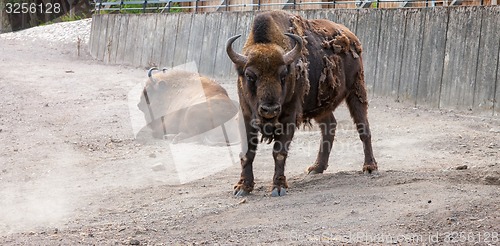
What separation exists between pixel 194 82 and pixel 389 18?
13.2ft

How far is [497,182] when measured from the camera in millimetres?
7660

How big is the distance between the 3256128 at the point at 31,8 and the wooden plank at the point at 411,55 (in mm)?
28533

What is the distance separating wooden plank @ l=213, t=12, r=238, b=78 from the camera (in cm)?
1798

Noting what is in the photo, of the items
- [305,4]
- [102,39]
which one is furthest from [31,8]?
[305,4]

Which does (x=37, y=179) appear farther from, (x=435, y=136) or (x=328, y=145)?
(x=435, y=136)

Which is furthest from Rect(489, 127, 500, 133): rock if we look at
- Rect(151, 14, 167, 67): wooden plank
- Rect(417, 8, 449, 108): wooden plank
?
Rect(151, 14, 167, 67): wooden plank

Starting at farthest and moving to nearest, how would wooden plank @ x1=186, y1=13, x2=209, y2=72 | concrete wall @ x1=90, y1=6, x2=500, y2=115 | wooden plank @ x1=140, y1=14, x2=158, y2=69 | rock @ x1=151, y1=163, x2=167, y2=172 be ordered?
wooden plank @ x1=140, y1=14, x2=158, y2=69
wooden plank @ x1=186, y1=13, x2=209, y2=72
concrete wall @ x1=90, y1=6, x2=500, y2=115
rock @ x1=151, y1=163, x2=167, y2=172

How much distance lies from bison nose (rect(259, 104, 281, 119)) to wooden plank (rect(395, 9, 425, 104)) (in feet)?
23.6

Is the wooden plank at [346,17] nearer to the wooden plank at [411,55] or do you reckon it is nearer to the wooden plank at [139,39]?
the wooden plank at [411,55]

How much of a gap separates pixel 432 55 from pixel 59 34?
1832 cm

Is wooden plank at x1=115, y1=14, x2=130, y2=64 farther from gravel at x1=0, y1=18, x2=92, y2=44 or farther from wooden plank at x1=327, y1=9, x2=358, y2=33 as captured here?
wooden plank at x1=327, y1=9, x2=358, y2=33

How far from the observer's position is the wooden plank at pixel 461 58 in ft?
42.7

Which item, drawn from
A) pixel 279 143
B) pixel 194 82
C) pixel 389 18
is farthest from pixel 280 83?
pixel 389 18

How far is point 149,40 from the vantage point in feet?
69.7
